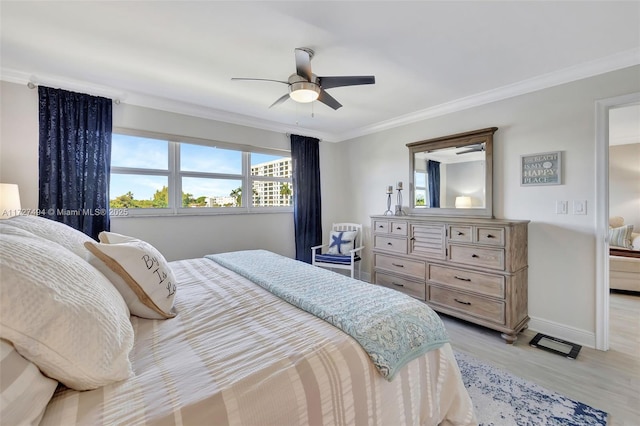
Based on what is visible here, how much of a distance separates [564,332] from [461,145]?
2141 mm

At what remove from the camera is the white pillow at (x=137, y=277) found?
3.86 feet

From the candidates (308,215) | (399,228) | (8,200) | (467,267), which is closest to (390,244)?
(399,228)

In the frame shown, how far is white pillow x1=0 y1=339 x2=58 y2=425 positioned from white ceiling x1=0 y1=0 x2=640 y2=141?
6.28 feet

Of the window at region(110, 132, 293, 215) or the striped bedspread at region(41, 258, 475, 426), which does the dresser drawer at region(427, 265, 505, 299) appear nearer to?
the striped bedspread at region(41, 258, 475, 426)

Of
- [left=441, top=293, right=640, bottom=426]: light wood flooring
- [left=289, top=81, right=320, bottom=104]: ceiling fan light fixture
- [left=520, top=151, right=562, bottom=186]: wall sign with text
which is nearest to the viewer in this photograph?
[left=441, top=293, right=640, bottom=426]: light wood flooring

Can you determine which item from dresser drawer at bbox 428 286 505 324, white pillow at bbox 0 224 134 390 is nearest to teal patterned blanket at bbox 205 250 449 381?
white pillow at bbox 0 224 134 390

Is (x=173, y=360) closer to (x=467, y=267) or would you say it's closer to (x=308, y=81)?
(x=308, y=81)

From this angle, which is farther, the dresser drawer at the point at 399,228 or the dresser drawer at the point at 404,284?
the dresser drawer at the point at 399,228

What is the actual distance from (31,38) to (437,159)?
400 centimetres

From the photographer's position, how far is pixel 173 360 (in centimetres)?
93

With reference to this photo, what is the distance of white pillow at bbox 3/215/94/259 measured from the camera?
1.13 meters

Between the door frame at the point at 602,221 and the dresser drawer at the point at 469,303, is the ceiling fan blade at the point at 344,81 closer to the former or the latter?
the door frame at the point at 602,221

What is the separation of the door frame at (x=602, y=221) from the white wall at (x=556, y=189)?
40 millimetres

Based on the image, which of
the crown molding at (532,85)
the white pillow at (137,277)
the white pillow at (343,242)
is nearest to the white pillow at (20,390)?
the white pillow at (137,277)
